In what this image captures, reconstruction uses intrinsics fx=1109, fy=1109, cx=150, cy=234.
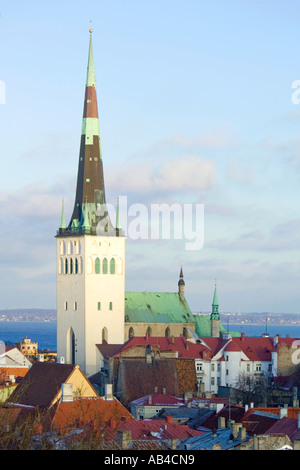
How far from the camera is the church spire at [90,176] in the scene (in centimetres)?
9825

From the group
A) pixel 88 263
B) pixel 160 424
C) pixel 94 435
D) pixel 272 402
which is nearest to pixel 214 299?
pixel 88 263

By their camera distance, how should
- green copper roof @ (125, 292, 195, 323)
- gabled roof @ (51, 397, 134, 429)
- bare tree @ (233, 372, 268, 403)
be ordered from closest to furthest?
gabled roof @ (51, 397, 134, 429) < bare tree @ (233, 372, 268, 403) < green copper roof @ (125, 292, 195, 323)

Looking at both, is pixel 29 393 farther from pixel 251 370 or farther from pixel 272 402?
pixel 251 370

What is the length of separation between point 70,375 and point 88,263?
4396 cm

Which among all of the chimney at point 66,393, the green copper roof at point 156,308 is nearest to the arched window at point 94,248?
the green copper roof at point 156,308

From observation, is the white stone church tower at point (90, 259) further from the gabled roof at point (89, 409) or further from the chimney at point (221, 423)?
the chimney at point (221, 423)

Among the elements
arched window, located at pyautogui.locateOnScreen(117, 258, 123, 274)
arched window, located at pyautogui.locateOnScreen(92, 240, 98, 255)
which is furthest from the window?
arched window, located at pyautogui.locateOnScreen(92, 240, 98, 255)

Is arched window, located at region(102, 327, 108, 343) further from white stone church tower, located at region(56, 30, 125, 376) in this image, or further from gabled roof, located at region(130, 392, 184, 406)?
gabled roof, located at region(130, 392, 184, 406)

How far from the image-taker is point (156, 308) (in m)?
103

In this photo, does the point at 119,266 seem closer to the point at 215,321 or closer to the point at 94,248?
the point at 94,248

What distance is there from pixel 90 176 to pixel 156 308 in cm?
1435

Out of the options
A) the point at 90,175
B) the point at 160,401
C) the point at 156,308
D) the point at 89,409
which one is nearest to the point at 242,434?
the point at 89,409

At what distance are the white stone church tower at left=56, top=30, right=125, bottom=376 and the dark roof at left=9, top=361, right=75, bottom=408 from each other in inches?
1510

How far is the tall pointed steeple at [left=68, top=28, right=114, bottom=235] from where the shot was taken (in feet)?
322
